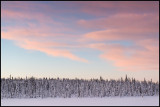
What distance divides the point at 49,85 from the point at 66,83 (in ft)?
32.3

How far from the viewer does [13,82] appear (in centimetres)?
15925

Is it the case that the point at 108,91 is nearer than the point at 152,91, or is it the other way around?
the point at 108,91

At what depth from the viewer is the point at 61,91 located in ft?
516

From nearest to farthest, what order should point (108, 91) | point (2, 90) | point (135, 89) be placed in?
point (2, 90) < point (108, 91) < point (135, 89)

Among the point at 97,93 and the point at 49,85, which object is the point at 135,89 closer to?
the point at 97,93

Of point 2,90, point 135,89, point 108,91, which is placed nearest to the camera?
point 2,90

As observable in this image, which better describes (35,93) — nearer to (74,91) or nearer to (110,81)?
(74,91)

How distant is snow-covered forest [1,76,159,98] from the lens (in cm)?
15219

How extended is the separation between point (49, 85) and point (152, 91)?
5499 centimetres

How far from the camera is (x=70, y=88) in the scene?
533 feet

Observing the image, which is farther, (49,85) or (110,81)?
(110,81)

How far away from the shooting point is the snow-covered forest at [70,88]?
499 ft

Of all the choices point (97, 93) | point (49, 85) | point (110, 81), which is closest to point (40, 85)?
point (49, 85)

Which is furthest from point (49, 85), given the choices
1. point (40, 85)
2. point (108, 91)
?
point (108, 91)
